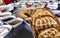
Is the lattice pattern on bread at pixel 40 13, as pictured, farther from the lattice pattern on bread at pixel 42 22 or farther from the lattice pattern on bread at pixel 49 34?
the lattice pattern on bread at pixel 49 34

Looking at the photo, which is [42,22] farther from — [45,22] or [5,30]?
[5,30]

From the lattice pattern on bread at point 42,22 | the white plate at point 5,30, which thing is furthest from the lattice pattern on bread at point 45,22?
the white plate at point 5,30

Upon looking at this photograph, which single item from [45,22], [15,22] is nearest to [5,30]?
[15,22]

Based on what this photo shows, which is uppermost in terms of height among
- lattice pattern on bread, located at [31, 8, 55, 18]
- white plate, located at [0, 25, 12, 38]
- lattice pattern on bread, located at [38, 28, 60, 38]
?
lattice pattern on bread, located at [31, 8, 55, 18]

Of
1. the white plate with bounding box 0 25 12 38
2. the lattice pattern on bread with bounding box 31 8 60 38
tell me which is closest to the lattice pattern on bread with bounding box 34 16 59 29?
the lattice pattern on bread with bounding box 31 8 60 38

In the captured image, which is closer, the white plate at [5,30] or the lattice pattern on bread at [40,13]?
the white plate at [5,30]

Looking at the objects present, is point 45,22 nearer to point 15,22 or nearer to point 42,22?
point 42,22

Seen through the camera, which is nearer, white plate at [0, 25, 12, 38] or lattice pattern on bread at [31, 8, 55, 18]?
white plate at [0, 25, 12, 38]

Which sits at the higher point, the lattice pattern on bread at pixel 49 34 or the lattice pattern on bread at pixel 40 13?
the lattice pattern on bread at pixel 40 13

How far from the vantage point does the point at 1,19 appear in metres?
0.76

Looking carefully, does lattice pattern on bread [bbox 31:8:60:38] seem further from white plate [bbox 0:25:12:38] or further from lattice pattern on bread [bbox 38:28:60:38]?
white plate [bbox 0:25:12:38]

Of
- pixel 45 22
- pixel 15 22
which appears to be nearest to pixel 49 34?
pixel 45 22

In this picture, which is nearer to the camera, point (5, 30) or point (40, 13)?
point (5, 30)

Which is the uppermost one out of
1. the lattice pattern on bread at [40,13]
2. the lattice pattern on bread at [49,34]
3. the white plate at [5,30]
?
the lattice pattern on bread at [40,13]
